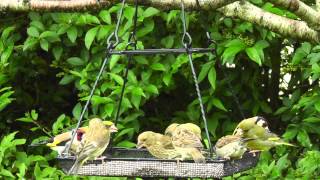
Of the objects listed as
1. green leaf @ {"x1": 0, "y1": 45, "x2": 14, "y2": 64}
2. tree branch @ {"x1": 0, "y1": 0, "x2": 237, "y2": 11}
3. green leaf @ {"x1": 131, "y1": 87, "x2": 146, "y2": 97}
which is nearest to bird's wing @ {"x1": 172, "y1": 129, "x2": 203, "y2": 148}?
tree branch @ {"x1": 0, "y1": 0, "x2": 237, "y2": 11}

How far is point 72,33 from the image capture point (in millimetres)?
4594

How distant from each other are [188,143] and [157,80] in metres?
1.45

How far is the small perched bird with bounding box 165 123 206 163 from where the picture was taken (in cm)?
310

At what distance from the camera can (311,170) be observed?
4.16 metres

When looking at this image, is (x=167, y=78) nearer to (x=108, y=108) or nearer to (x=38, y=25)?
(x=108, y=108)

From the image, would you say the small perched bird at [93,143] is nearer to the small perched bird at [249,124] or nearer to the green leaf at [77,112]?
the small perched bird at [249,124]

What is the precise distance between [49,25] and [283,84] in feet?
5.08

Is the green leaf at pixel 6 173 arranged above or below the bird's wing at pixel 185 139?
below

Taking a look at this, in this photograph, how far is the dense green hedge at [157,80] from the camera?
4434mm

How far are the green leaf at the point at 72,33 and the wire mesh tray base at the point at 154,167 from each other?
56.3 inches

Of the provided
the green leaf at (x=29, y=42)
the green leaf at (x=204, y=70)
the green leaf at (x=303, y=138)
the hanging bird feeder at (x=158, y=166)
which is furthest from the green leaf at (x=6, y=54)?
the green leaf at (x=303, y=138)

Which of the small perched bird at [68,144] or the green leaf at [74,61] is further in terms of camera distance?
the green leaf at [74,61]

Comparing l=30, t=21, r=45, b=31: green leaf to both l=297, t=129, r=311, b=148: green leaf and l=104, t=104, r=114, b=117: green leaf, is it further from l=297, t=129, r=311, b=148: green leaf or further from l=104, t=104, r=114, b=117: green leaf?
l=297, t=129, r=311, b=148: green leaf

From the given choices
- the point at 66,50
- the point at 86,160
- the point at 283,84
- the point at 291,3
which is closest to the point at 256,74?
the point at 283,84
